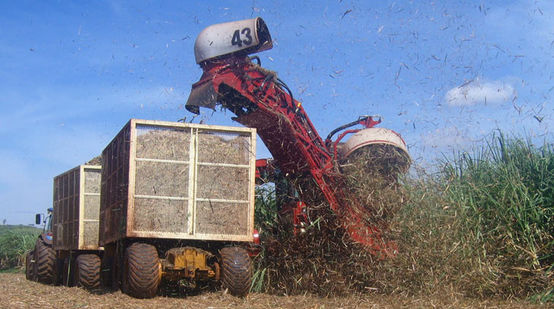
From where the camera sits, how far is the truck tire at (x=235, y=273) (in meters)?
8.70

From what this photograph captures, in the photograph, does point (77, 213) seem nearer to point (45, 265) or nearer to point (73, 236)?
point (73, 236)

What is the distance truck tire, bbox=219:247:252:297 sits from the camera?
8703 millimetres

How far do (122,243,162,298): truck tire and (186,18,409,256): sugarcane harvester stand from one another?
2.60 meters

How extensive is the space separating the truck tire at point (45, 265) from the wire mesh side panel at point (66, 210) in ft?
1.26

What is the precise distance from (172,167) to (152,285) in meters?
1.65

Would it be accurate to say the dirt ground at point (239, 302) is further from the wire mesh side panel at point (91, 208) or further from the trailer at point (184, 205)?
the wire mesh side panel at point (91, 208)

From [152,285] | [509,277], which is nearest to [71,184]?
[152,285]

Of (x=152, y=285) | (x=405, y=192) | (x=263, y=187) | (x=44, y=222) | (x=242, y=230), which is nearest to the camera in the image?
(x=152, y=285)

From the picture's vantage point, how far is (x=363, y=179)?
1004 cm

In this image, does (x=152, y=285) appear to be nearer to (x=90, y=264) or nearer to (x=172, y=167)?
(x=172, y=167)

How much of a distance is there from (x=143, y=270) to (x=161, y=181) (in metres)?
1.26

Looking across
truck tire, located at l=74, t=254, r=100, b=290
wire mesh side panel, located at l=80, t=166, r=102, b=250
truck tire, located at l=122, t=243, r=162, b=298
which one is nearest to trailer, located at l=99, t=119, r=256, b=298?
truck tire, located at l=122, t=243, r=162, b=298

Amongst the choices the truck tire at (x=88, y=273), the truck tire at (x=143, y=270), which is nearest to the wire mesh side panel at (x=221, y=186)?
the truck tire at (x=143, y=270)

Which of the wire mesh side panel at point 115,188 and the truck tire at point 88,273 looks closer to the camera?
the wire mesh side panel at point 115,188
